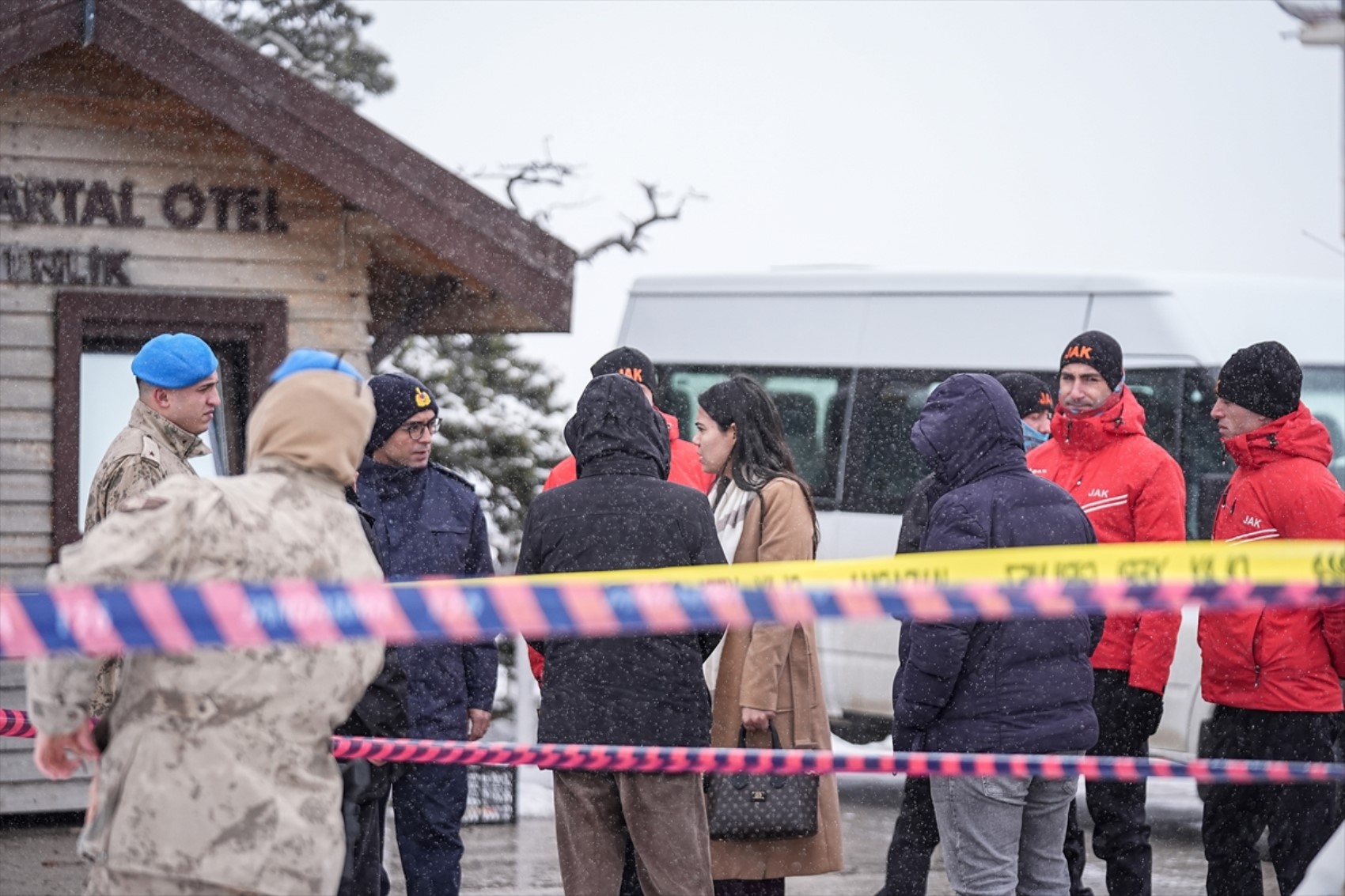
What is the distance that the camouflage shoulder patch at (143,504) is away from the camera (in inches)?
126

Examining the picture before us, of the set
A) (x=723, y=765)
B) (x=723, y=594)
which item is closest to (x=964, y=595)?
(x=723, y=594)

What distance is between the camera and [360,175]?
830 centimetres

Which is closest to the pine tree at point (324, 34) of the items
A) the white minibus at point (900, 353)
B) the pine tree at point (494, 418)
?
the pine tree at point (494, 418)

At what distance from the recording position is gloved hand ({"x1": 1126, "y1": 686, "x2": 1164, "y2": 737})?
20.0 ft

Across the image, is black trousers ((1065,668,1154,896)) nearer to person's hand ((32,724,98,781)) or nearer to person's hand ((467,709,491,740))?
person's hand ((467,709,491,740))

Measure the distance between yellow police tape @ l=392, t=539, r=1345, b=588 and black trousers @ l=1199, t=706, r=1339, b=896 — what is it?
202cm

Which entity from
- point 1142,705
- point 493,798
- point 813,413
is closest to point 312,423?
point 1142,705

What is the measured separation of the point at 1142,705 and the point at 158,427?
12.0 feet

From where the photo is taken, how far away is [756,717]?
18.5ft

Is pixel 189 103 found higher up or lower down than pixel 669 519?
higher up

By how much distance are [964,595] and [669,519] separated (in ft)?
5.17

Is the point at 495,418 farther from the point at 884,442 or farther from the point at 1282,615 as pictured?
the point at 1282,615

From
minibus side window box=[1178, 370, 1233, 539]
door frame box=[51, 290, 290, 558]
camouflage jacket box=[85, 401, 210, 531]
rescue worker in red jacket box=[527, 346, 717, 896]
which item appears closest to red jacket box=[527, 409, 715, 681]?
rescue worker in red jacket box=[527, 346, 717, 896]

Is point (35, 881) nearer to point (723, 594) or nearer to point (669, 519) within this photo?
point (669, 519)
